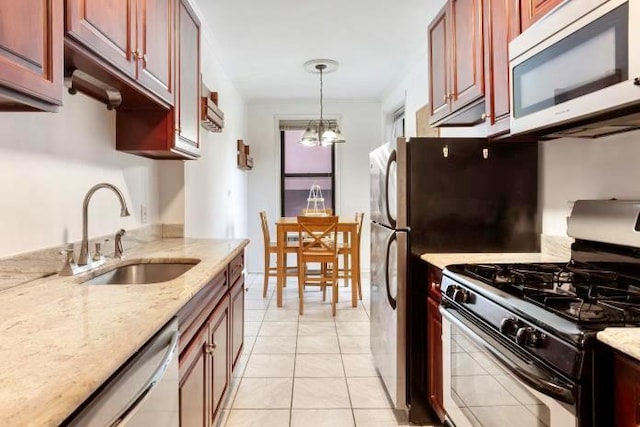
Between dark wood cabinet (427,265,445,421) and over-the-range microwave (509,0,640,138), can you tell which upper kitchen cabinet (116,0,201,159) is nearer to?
dark wood cabinet (427,265,445,421)

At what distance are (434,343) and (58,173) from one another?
1835mm

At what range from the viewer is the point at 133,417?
86 centimetres

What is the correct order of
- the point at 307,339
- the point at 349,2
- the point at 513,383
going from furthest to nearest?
the point at 307,339 < the point at 349,2 < the point at 513,383

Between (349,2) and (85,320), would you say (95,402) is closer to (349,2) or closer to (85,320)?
(85,320)

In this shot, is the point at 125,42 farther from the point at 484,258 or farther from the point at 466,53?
the point at 484,258

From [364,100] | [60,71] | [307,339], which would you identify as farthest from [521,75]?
[364,100]

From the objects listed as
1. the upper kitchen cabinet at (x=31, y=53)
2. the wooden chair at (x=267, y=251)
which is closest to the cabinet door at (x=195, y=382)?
the upper kitchen cabinet at (x=31, y=53)

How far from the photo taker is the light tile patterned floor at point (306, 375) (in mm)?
2174

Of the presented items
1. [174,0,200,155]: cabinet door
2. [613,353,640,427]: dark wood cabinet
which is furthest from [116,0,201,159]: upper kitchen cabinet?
[613,353,640,427]: dark wood cabinet

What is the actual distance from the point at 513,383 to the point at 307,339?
2.31m

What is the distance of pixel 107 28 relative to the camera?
139cm

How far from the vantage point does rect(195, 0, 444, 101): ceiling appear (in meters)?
3.01

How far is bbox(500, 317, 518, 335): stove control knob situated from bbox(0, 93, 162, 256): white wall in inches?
63.8

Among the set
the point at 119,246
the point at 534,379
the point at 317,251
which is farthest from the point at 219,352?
the point at 317,251
